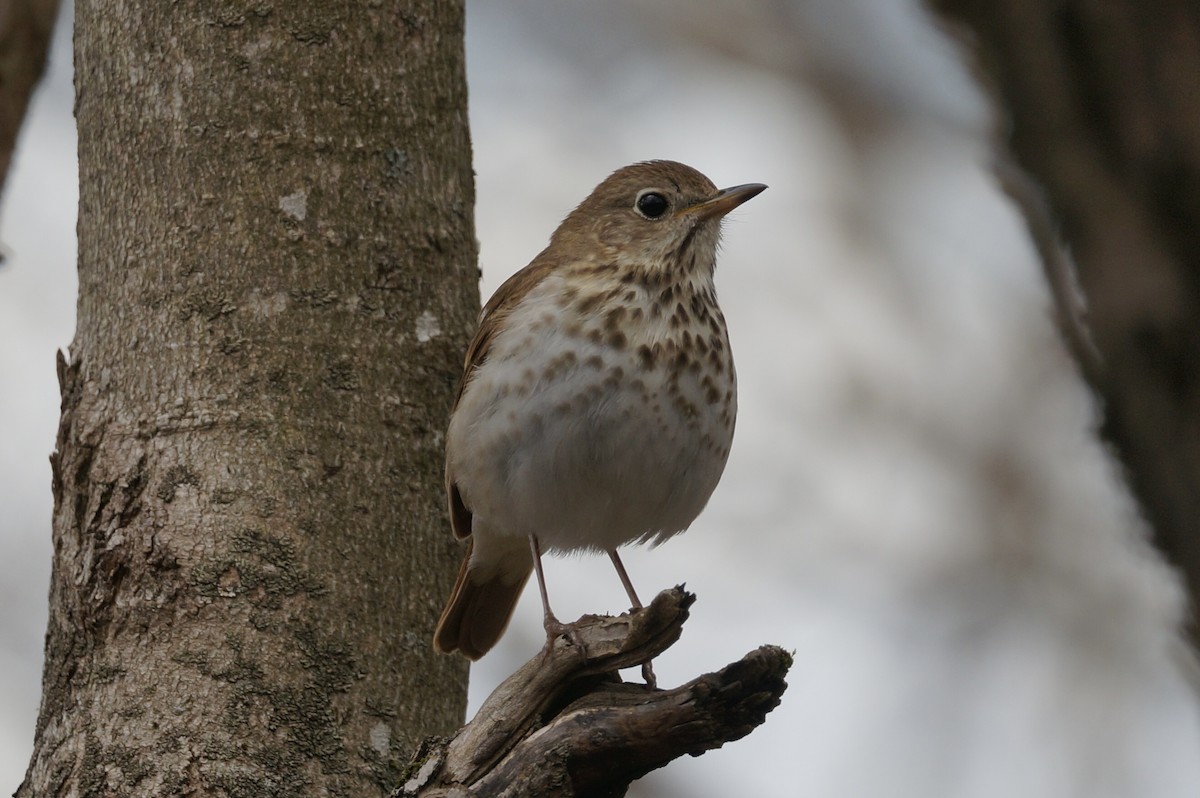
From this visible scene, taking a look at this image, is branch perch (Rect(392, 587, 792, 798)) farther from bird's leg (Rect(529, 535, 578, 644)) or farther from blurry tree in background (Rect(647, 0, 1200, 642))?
blurry tree in background (Rect(647, 0, 1200, 642))

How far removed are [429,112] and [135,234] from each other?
3.17 ft

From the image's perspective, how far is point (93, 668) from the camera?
3740 mm

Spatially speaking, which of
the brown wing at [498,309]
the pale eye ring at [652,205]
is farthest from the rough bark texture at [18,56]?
the pale eye ring at [652,205]

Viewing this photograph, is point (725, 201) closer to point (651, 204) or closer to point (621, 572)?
point (651, 204)

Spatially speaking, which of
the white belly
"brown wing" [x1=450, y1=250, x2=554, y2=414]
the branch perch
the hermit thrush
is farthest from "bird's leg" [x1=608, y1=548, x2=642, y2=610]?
the branch perch

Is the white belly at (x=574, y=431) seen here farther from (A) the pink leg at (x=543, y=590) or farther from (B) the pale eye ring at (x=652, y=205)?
(B) the pale eye ring at (x=652, y=205)

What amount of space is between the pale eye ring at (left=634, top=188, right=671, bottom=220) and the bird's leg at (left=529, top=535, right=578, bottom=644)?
1290mm

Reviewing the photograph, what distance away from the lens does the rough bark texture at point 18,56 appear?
17.4 ft

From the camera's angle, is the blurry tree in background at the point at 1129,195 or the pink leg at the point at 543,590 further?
the pink leg at the point at 543,590

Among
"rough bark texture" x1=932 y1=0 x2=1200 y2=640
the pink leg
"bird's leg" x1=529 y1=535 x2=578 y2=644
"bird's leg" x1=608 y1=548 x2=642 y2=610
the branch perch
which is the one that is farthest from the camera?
"bird's leg" x1=608 y1=548 x2=642 y2=610

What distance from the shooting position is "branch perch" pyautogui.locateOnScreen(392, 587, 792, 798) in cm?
306

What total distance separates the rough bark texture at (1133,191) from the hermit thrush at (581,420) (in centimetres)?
252

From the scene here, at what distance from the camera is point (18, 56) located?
5.34 metres

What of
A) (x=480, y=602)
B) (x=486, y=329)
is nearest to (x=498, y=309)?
(x=486, y=329)
